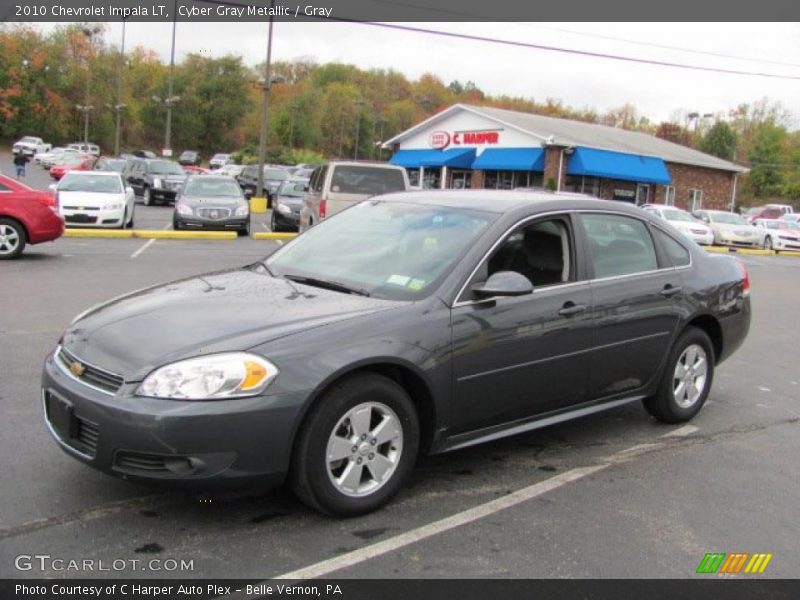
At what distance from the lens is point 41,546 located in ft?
11.2

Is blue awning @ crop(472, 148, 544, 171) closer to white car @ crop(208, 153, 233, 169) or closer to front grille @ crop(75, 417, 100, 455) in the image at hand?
white car @ crop(208, 153, 233, 169)

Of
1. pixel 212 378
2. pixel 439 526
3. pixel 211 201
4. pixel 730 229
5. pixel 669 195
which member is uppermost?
pixel 669 195

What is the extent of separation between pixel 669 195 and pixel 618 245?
1427 inches

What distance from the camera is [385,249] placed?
4.71m

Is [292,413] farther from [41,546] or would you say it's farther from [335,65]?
[335,65]


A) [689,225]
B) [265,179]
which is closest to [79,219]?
[689,225]

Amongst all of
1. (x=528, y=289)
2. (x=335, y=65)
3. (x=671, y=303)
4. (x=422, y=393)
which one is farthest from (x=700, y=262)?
(x=335, y=65)

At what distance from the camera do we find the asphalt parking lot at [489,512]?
11.3 feet

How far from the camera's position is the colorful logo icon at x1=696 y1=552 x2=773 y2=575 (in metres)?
3.56

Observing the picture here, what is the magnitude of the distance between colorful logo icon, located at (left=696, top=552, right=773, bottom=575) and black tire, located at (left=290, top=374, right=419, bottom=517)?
152cm

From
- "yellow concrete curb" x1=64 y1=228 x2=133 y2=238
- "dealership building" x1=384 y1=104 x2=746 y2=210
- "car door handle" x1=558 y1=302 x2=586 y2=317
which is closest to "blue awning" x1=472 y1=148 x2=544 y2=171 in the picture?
"dealership building" x1=384 y1=104 x2=746 y2=210

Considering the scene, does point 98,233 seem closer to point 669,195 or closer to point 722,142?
point 669,195

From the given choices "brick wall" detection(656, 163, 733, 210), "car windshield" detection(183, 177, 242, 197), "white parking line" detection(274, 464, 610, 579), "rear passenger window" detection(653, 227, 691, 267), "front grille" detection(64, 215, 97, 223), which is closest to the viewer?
"white parking line" detection(274, 464, 610, 579)

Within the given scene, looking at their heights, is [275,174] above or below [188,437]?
above
